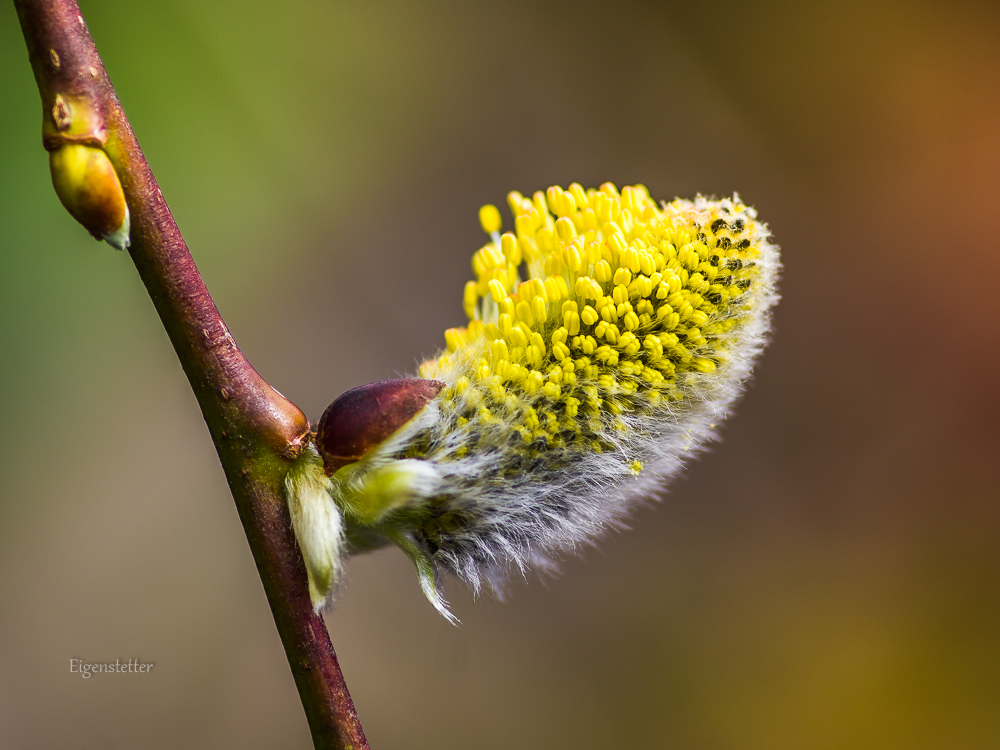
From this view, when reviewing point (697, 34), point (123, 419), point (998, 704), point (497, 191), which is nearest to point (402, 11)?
point (497, 191)

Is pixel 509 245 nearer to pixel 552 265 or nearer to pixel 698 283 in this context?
pixel 552 265

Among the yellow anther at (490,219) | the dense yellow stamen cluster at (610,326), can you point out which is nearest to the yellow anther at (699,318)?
the dense yellow stamen cluster at (610,326)

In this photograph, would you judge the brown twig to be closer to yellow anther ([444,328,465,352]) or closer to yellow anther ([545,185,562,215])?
yellow anther ([444,328,465,352])

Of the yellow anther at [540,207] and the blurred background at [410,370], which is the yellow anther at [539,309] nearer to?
the yellow anther at [540,207]

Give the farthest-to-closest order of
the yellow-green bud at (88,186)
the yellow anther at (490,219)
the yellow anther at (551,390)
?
the yellow anther at (490,219)
the yellow anther at (551,390)
the yellow-green bud at (88,186)

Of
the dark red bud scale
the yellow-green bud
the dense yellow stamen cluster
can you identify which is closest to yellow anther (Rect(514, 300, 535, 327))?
the dense yellow stamen cluster
